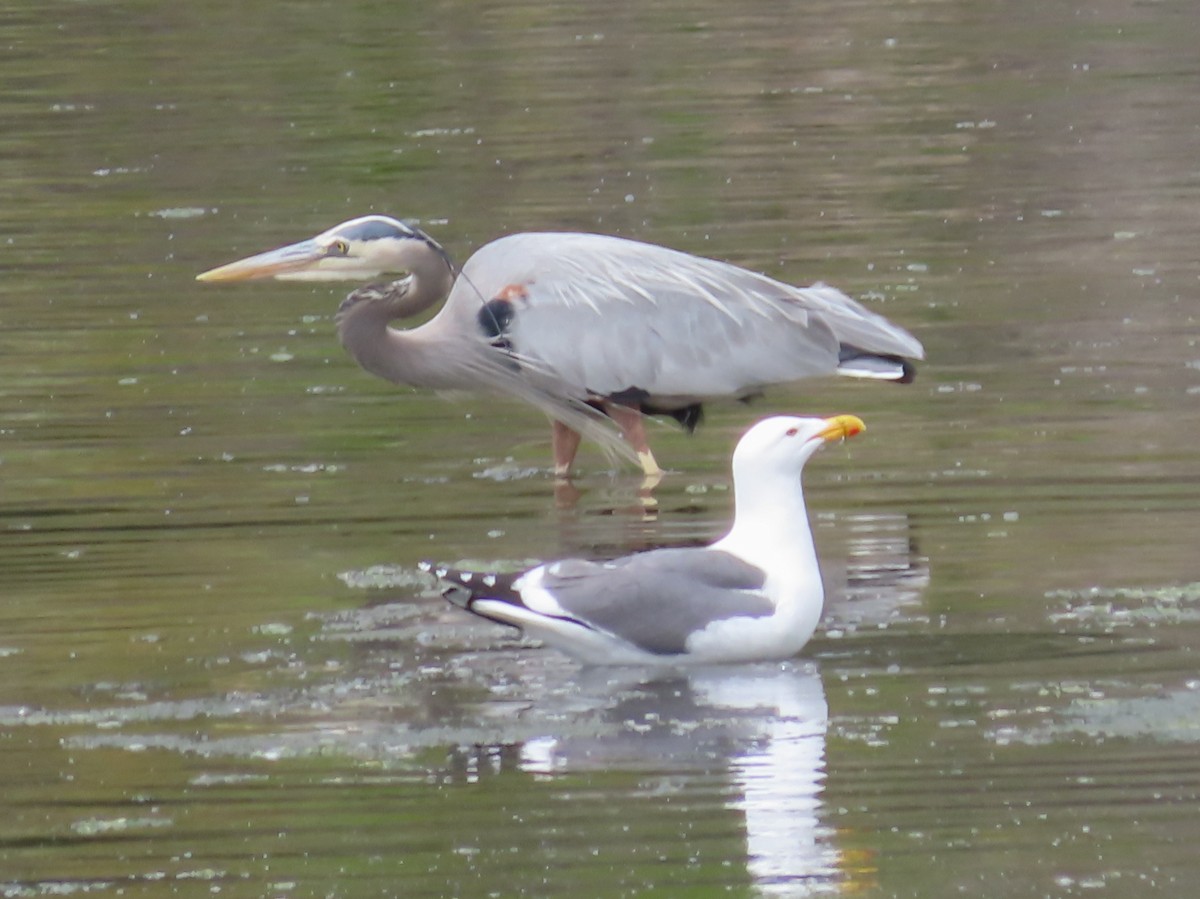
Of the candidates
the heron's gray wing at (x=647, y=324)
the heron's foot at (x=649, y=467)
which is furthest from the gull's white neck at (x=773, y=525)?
the heron's gray wing at (x=647, y=324)

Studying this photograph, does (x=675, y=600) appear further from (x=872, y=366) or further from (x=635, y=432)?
(x=872, y=366)

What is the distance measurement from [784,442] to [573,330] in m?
2.46

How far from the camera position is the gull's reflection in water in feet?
18.0

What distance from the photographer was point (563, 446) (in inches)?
372

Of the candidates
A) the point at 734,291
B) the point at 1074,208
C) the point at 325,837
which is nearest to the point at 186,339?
the point at 734,291

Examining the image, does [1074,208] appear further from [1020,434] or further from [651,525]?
[651,525]

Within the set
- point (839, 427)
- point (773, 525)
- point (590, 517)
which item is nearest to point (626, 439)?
point (590, 517)

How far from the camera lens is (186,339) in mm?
11594

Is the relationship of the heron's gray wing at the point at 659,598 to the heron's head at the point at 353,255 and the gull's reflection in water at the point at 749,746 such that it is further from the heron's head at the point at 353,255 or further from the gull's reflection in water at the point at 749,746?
the heron's head at the point at 353,255

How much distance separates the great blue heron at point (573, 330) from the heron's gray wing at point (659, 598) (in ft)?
8.26

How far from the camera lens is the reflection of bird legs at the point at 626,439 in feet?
30.5

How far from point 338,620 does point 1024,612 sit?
190 cm

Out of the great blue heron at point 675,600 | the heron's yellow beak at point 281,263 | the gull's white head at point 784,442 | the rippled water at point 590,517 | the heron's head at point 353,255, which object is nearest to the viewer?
the rippled water at point 590,517

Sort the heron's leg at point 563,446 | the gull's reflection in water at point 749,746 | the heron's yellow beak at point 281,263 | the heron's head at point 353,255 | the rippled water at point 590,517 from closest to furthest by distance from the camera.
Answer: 1. the gull's reflection in water at point 749,746
2. the rippled water at point 590,517
3. the heron's leg at point 563,446
4. the heron's head at point 353,255
5. the heron's yellow beak at point 281,263
